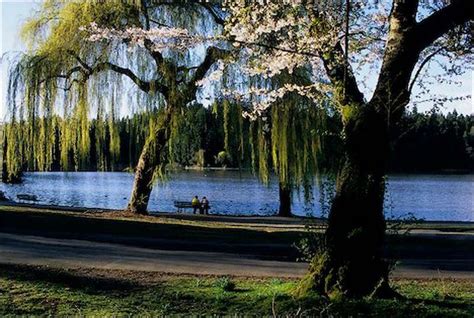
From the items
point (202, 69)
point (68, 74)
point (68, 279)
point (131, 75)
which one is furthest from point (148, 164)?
point (68, 279)

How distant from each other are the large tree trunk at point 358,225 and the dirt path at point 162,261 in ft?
9.83

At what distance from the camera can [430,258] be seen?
501 inches

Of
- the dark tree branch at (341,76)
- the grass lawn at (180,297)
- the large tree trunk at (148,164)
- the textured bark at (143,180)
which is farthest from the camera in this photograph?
the textured bark at (143,180)

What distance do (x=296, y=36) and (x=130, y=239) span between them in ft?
23.3

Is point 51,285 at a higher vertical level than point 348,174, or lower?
lower

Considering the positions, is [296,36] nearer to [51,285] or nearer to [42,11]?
[51,285]

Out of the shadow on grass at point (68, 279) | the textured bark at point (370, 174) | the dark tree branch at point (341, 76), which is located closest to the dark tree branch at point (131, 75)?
the shadow on grass at point (68, 279)

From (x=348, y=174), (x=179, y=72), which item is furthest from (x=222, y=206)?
(x=348, y=174)

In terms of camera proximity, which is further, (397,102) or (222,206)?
(222,206)

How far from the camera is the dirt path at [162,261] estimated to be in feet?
33.1

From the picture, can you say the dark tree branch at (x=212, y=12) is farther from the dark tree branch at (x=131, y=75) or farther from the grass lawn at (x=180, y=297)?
the grass lawn at (x=180, y=297)

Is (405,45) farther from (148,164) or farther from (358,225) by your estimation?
(148,164)

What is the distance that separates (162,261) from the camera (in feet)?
35.9

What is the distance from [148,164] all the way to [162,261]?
972 cm
